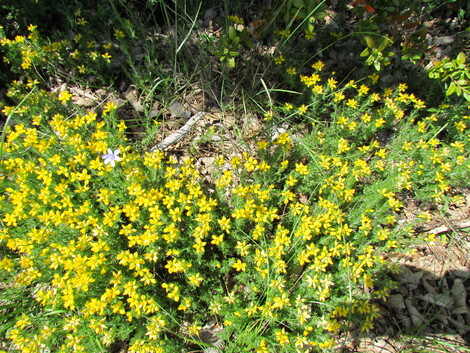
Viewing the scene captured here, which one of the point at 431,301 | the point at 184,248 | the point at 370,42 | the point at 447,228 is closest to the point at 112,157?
the point at 184,248

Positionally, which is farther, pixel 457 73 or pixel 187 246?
pixel 457 73

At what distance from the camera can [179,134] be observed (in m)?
4.27

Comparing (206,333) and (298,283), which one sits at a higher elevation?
(298,283)

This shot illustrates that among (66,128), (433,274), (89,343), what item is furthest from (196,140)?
(433,274)

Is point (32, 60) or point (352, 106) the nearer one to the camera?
point (352, 106)

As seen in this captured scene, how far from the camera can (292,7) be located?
3.34 metres

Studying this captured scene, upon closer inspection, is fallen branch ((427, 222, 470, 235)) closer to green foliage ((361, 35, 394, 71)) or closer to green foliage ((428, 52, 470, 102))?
green foliage ((428, 52, 470, 102))

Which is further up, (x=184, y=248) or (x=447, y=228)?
(x=184, y=248)

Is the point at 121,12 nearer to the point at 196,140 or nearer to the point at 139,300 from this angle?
the point at 196,140

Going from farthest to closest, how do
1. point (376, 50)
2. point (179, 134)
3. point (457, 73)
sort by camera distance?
1. point (179, 134)
2. point (457, 73)
3. point (376, 50)

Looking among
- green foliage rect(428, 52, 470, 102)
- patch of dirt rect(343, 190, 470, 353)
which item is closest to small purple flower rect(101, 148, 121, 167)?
patch of dirt rect(343, 190, 470, 353)

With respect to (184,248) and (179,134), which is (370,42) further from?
(184,248)

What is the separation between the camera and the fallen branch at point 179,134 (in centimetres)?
416

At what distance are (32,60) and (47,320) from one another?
3.66 m
